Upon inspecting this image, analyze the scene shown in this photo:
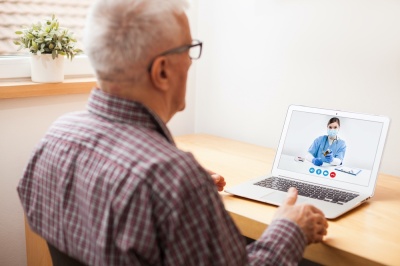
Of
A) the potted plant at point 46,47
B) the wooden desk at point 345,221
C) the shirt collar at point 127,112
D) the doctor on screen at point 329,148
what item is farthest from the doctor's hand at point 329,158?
the potted plant at point 46,47

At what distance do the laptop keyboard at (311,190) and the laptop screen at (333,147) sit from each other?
1.8 inches

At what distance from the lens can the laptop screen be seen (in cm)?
158

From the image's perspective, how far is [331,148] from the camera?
5.39 feet

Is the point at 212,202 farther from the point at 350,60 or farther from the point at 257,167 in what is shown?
the point at 350,60

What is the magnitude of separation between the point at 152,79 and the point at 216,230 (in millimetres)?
313

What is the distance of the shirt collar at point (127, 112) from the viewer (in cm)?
101

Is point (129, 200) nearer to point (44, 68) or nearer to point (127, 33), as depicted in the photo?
point (127, 33)

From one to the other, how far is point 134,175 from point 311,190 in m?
0.80

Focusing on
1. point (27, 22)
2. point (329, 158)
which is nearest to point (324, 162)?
point (329, 158)

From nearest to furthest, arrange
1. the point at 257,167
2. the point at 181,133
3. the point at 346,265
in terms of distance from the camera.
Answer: the point at 346,265, the point at 257,167, the point at 181,133

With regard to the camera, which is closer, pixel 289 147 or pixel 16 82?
pixel 289 147

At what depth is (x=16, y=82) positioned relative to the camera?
1.92 meters

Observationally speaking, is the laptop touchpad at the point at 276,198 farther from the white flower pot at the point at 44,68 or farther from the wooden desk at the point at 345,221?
the white flower pot at the point at 44,68

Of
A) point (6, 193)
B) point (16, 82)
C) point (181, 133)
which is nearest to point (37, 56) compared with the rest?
point (16, 82)
